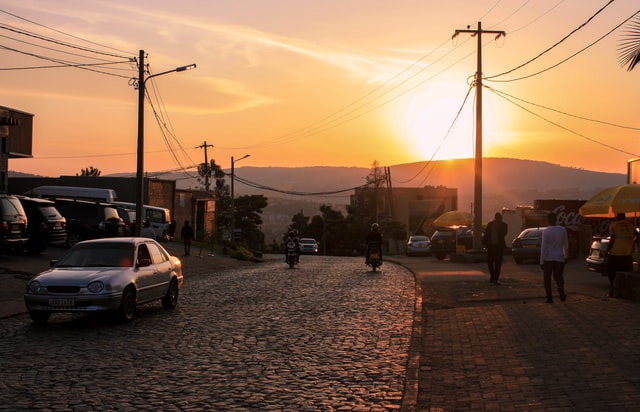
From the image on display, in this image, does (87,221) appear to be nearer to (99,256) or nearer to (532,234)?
(532,234)

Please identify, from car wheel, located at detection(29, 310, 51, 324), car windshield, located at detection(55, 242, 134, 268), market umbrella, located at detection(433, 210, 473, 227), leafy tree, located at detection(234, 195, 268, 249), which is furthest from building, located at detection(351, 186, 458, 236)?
car wheel, located at detection(29, 310, 51, 324)

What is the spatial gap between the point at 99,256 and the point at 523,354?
829cm

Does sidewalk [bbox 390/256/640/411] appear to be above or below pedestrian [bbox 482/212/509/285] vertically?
below

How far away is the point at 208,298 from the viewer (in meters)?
19.2

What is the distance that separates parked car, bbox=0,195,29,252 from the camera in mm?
23406

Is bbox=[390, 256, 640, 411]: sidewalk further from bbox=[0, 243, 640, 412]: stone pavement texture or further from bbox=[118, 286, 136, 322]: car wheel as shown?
bbox=[118, 286, 136, 322]: car wheel

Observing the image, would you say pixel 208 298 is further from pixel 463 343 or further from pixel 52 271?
pixel 463 343

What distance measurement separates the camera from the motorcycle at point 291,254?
1343 inches

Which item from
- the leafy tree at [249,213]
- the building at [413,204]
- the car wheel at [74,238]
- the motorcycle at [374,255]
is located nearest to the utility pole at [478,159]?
the motorcycle at [374,255]

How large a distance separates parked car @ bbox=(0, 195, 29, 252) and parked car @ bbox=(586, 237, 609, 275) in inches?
639

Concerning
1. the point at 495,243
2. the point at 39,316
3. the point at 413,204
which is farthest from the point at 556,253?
the point at 413,204

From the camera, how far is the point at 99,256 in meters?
15.0

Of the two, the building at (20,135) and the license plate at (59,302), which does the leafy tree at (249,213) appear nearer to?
the building at (20,135)

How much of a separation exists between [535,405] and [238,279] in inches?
769
